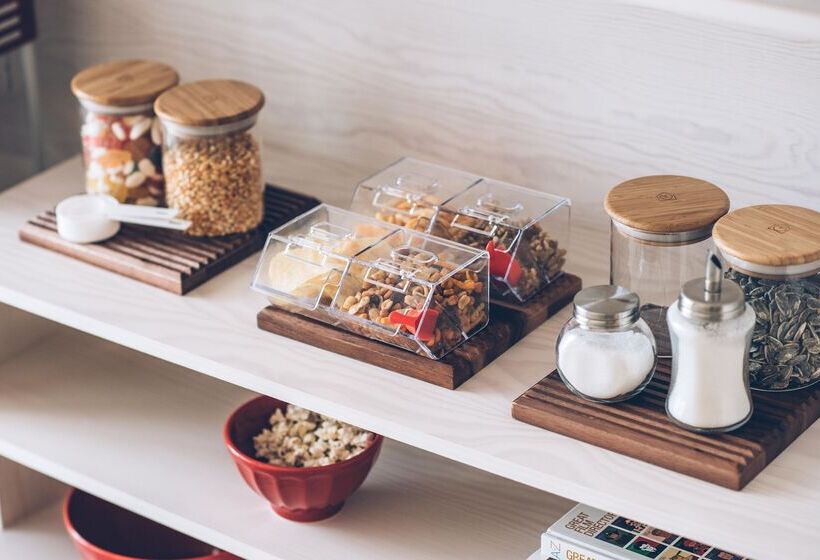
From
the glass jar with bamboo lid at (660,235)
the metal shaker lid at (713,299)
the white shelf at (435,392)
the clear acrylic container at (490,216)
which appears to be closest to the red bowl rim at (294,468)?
the white shelf at (435,392)

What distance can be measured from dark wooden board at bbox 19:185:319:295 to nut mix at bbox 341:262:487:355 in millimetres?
236

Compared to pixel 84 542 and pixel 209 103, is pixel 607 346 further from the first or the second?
pixel 84 542

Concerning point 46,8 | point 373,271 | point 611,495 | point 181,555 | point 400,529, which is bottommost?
point 181,555

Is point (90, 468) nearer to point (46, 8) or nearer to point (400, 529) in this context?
point (400, 529)

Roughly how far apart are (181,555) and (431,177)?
2.01 feet

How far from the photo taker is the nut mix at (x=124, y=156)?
152cm

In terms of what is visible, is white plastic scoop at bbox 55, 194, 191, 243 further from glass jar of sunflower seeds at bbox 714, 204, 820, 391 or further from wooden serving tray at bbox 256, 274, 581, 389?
glass jar of sunflower seeds at bbox 714, 204, 820, 391

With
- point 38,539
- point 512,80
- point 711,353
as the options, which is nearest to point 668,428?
point 711,353

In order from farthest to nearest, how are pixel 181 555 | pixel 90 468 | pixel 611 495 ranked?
1. pixel 181 555
2. pixel 90 468
3. pixel 611 495

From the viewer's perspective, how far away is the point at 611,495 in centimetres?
110

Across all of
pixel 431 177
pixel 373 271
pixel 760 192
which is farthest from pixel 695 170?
pixel 373 271

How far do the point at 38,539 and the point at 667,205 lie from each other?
3.11 feet

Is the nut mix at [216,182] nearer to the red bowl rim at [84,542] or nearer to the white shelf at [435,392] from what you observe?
the white shelf at [435,392]

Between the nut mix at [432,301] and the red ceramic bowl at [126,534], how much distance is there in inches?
20.6
